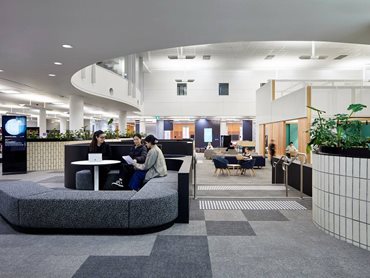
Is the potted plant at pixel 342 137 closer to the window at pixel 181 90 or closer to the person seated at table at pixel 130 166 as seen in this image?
the person seated at table at pixel 130 166

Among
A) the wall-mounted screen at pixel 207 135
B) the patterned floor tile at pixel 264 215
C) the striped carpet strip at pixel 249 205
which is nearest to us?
the patterned floor tile at pixel 264 215

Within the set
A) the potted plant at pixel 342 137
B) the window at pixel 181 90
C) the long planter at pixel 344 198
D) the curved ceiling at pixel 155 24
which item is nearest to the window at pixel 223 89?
the window at pixel 181 90

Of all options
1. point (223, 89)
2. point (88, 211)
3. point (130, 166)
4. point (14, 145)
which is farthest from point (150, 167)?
point (223, 89)

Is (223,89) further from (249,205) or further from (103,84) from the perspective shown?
(249,205)

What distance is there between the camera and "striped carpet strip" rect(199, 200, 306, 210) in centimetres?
497

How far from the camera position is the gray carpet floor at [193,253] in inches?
104

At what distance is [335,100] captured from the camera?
33.1 ft

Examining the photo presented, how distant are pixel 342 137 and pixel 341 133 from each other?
2.3 inches

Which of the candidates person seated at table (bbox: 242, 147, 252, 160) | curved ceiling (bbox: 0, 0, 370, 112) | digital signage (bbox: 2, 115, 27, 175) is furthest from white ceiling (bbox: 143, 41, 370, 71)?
curved ceiling (bbox: 0, 0, 370, 112)

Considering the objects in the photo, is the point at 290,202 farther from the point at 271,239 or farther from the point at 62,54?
the point at 62,54

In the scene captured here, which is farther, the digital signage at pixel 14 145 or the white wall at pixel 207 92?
the white wall at pixel 207 92

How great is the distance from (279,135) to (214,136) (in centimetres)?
898

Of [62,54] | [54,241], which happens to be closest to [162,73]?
[62,54]

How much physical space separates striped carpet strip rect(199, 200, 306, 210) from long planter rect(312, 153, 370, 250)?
1179mm
